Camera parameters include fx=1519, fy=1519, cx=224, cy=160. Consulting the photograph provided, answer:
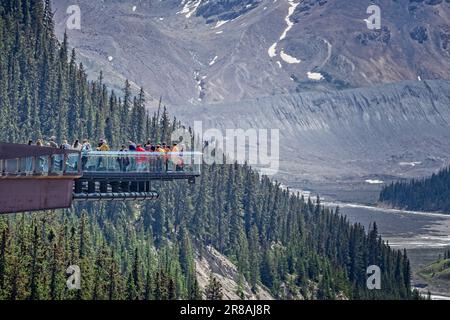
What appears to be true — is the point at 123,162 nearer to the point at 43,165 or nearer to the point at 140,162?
the point at 140,162

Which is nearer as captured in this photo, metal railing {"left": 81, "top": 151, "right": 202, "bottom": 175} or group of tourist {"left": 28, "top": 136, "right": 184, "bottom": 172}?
metal railing {"left": 81, "top": 151, "right": 202, "bottom": 175}

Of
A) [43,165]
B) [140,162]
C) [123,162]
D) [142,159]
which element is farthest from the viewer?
[142,159]

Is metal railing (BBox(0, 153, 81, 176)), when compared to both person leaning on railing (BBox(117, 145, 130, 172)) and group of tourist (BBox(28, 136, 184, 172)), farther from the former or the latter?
person leaning on railing (BBox(117, 145, 130, 172))

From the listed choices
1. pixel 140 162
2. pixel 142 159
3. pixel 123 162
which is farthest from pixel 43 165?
pixel 142 159

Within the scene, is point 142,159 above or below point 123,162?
above

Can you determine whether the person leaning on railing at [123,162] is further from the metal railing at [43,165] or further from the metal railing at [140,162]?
the metal railing at [43,165]

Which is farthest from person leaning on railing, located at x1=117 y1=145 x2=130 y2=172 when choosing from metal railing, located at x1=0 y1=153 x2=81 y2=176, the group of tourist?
metal railing, located at x1=0 y1=153 x2=81 y2=176

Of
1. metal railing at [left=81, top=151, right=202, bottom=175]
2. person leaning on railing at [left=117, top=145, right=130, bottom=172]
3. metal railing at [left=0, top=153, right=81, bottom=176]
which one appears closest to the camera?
metal railing at [left=0, top=153, right=81, bottom=176]

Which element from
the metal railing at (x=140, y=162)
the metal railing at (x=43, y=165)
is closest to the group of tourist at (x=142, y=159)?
the metal railing at (x=140, y=162)
